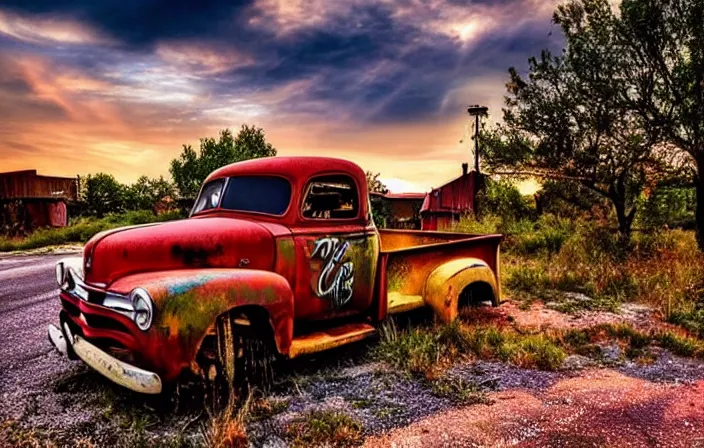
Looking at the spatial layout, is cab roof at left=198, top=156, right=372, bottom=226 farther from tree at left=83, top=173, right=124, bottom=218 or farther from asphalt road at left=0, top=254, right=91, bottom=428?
tree at left=83, top=173, right=124, bottom=218

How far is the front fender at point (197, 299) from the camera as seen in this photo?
2877mm

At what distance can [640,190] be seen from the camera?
1064cm

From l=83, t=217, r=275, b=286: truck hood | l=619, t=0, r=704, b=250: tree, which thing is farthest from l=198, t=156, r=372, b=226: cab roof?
l=619, t=0, r=704, b=250: tree

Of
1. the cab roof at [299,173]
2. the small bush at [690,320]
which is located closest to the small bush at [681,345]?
the small bush at [690,320]

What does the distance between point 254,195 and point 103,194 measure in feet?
145

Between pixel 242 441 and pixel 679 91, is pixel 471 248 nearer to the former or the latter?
pixel 242 441

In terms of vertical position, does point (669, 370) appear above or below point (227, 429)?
below

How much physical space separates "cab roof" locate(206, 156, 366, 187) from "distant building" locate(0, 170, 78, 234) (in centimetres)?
2052

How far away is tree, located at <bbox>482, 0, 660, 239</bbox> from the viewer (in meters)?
9.77

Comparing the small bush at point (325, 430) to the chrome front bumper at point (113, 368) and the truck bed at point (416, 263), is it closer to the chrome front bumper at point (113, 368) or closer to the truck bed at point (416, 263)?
the chrome front bumper at point (113, 368)

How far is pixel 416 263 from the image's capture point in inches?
194

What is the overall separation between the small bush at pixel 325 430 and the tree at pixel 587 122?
9.14 metres

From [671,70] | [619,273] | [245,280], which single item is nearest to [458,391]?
[245,280]

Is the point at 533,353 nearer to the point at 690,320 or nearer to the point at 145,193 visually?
the point at 690,320
